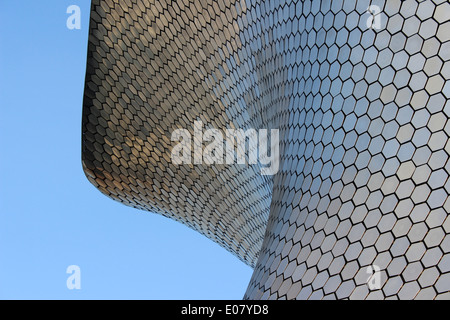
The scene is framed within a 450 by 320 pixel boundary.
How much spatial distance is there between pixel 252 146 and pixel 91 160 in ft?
15.7

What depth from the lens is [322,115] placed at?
307 inches

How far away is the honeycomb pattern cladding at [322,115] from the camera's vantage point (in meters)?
6.29

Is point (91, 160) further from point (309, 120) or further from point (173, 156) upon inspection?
point (309, 120)

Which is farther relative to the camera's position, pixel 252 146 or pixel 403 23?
pixel 252 146

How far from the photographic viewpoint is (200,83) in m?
12.5

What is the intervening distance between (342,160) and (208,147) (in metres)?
5.96

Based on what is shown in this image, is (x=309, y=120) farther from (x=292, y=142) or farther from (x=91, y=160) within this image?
(x=91, y=160)

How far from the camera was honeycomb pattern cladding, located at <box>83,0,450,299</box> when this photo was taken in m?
6.29

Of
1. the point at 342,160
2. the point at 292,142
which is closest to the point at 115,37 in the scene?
the point at 292,142
